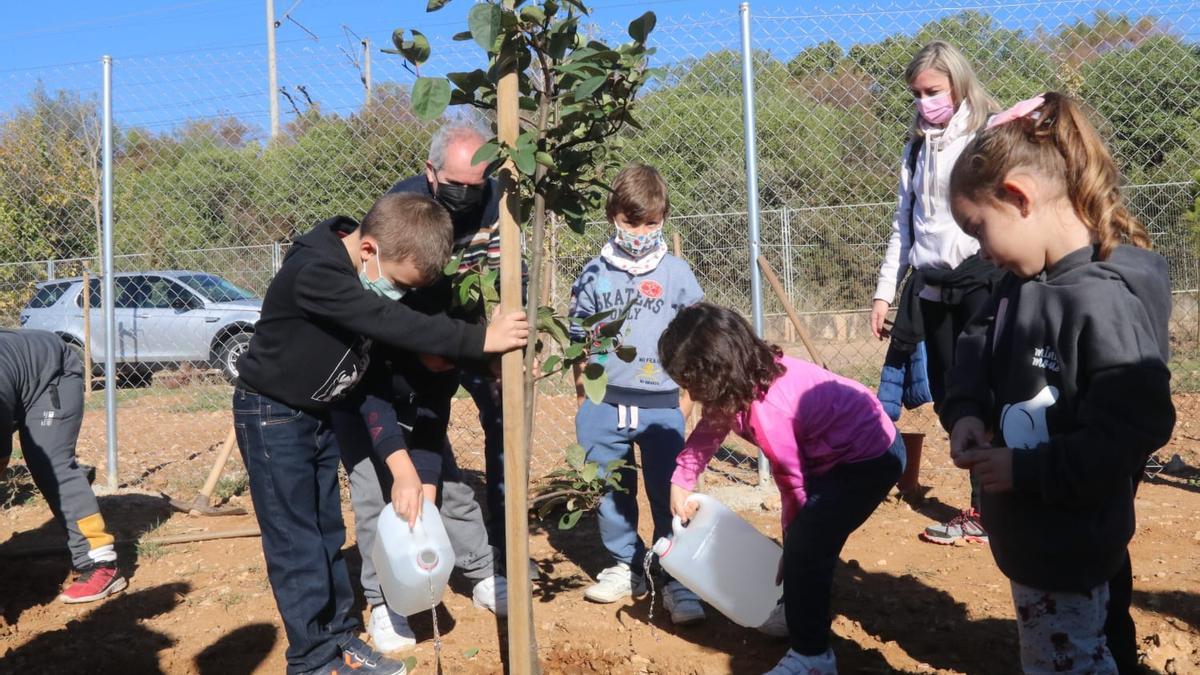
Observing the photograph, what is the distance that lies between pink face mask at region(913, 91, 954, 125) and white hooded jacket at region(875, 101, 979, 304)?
2 cm

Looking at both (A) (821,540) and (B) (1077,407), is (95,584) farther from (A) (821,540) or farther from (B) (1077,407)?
(B) (1077,407)

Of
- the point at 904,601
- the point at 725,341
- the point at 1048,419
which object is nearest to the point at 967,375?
the point at 1048,419

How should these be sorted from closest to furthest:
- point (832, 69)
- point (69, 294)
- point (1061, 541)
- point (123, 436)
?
point (1061, 541)
point (832, 69)
point (123, 436)
point (69, 294)

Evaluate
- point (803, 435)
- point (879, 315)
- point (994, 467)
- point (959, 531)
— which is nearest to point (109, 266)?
point (879, 315)

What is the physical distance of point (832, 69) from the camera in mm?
5285

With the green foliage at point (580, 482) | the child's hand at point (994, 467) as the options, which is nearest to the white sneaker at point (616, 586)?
the green foliage at point (580, 482)

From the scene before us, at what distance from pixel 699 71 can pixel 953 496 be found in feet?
8.76

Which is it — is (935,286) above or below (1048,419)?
above

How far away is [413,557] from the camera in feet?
8.26

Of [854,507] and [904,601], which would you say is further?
[904,601]

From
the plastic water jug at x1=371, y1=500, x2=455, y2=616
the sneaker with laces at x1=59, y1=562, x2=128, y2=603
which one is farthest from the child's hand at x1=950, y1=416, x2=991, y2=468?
Answer: the sneaker with laces at x1=59, y1=562, x2=128, y2=603

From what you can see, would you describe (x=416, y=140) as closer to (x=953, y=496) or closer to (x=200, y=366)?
(x=953, y=496)

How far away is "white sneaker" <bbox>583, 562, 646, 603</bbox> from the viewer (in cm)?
332

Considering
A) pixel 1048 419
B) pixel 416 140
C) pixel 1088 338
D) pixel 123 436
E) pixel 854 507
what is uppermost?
pixel 416 140
